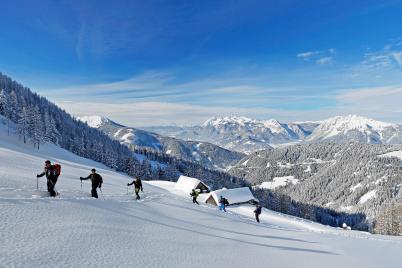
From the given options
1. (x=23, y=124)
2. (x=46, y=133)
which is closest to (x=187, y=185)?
(x=23, y=124)

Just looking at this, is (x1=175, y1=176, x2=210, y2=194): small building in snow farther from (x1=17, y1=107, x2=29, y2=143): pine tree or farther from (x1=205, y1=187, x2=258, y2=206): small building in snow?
(x1=17, y1=107, x2=29, y2=143): pine tree

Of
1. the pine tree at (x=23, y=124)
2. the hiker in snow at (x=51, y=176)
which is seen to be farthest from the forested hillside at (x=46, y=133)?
the hiker in snow at (x=51, y=176)

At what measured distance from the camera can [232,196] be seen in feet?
268

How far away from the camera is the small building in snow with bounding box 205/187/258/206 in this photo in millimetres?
77875

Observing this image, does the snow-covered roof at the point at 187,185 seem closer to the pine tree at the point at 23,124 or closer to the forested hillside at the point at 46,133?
the forested hillside at the point at 46,133

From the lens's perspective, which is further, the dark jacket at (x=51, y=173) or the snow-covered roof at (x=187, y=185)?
→ the snow-covered roof at (x=187, y=185)

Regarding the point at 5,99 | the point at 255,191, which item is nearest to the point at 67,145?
the point at 5,99

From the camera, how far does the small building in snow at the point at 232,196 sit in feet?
255

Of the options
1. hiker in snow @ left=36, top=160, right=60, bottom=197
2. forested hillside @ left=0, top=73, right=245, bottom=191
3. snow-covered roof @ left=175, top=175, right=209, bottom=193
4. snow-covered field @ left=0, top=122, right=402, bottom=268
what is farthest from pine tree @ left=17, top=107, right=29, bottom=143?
hiker in snow @ left=36, top=160, right=60, bottom=197

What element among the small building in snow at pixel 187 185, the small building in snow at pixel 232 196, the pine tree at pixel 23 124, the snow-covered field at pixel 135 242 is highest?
the pine tree at pixel 23 124

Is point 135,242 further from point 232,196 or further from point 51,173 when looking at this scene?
point 232,196

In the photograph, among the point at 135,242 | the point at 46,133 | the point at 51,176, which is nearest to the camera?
the point at 135,242

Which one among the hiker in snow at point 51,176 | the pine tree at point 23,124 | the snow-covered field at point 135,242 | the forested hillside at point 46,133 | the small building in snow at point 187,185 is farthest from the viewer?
the forested hillside at point 46,133

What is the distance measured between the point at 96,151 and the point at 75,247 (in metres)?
144
